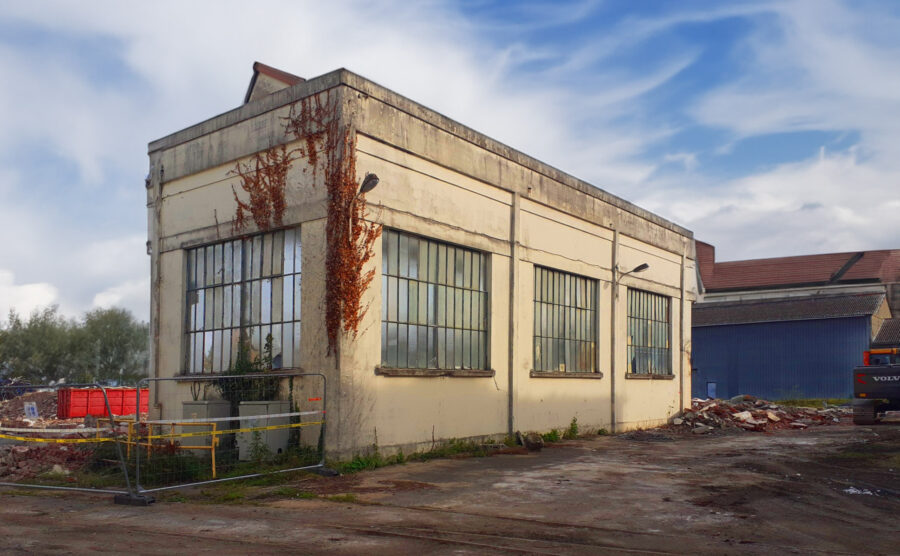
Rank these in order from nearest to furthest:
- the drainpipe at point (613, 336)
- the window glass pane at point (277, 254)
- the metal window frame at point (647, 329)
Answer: the window glass pane at point (277, 254), the drainpipe at point (613, 336), the metal window frame at point (647, 329)

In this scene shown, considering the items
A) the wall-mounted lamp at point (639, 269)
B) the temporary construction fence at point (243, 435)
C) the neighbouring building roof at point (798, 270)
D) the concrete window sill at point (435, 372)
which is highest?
the neighbouring building roof at point (798, 270)

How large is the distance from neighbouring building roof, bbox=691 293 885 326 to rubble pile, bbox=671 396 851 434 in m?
15.8

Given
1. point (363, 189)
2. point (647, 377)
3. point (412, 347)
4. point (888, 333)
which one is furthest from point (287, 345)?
point (888, 333)

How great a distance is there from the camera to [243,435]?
12852 millimetres

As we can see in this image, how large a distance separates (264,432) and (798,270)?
5221 centimetres

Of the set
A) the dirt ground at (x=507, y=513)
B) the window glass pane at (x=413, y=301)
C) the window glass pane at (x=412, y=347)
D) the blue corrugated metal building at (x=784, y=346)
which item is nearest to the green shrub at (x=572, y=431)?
the dirt ground at (x=507, y=513)

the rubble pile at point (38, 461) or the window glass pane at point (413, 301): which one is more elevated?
the window glass pane at point (413, 301)

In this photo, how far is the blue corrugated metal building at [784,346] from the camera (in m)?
42.9

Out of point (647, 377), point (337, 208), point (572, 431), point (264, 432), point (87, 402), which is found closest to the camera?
point (264, 432)

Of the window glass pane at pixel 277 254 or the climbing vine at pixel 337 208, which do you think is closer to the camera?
the climbing vine at pixel 337 208

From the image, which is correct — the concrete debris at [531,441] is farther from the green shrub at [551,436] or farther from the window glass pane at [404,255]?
the window glass pane at [404,255]

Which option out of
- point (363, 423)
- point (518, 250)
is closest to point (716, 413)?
point (518, 250)

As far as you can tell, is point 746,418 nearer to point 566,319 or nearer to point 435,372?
point 566,319

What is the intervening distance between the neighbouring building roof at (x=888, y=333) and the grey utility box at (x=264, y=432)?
128ft
